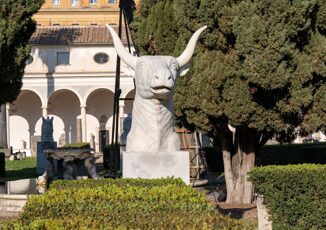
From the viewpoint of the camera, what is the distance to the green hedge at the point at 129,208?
17.1 feet

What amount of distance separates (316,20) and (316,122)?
1.98m

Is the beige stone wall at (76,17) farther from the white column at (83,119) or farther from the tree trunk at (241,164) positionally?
the tree trunk at (241,164)

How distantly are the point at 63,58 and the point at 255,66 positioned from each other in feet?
114

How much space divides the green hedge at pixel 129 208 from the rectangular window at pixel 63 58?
125ft

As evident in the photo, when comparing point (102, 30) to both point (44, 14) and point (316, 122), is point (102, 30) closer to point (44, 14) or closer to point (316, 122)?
point (44, 14)

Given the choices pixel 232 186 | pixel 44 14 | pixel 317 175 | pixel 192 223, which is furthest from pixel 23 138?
pixel 192 223

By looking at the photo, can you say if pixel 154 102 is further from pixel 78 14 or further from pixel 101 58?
pixel 78 14

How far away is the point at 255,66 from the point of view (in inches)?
449

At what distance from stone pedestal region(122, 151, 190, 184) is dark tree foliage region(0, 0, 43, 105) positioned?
36.3 feet

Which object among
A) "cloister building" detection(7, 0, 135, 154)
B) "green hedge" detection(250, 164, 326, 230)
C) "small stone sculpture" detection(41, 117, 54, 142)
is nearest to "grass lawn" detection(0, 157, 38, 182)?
"small stone sculpture" detection(41, 117, 54, 142)

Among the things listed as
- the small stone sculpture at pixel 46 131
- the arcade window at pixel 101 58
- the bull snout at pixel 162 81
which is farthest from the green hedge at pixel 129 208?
the arcade window at pixel 101 58

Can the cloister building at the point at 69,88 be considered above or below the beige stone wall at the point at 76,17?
below

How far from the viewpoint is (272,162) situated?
27.0 meters

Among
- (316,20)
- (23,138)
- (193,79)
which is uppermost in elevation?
(316,20)
